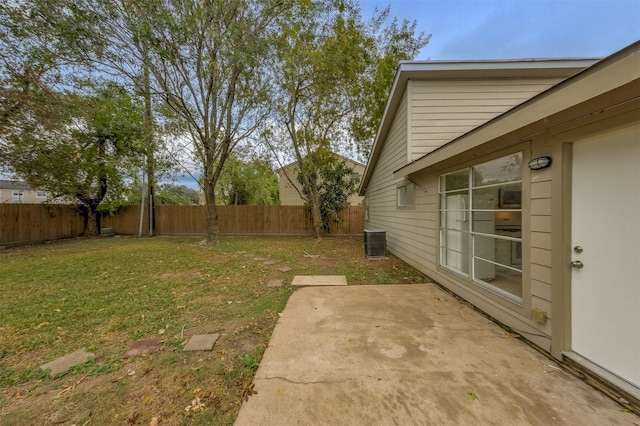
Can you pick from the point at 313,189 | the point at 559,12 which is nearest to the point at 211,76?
the point at 313,189

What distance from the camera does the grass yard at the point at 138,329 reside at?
1812mm

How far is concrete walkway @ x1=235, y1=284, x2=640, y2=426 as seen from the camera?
1646mm

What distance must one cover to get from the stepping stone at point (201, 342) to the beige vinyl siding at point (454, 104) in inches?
195

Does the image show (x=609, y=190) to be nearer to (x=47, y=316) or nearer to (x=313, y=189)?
(x=47, y=316)

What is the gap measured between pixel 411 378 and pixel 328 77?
9212 mm

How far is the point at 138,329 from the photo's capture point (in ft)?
9.77

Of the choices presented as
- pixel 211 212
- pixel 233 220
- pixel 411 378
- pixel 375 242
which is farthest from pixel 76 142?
pixel 411 378

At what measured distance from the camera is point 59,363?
2332 mm

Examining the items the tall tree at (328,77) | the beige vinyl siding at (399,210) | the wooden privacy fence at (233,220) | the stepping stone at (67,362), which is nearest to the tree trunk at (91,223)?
the wooden privacy fence at (233,220)

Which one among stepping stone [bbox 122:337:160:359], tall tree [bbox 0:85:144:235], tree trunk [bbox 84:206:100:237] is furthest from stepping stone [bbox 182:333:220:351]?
tree trunk [bbox 84:206:100:237]

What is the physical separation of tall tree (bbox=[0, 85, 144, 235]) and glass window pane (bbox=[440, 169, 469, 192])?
8916 millimetres

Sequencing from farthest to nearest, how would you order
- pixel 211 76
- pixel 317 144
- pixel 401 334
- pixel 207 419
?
1. pixel 317 144
2. pixel 211 76
3. pixel 401 334
4. pixel 207 419

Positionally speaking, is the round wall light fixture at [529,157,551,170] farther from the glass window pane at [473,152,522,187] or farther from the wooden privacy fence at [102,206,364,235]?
the wooden privacy fence at [102,206,364,235]

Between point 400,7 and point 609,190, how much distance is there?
970cm
